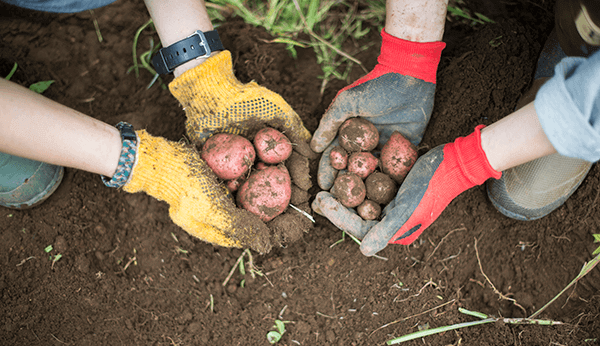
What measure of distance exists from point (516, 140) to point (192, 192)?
154cm

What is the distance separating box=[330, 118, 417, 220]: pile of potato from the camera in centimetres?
202

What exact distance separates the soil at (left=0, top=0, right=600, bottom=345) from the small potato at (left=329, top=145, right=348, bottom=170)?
0.72ft

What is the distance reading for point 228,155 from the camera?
1987 mm

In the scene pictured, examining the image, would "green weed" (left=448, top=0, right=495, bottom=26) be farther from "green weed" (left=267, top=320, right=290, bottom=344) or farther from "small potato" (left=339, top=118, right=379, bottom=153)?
"green weed" (left=267, top=320, right=290, bottom=344)

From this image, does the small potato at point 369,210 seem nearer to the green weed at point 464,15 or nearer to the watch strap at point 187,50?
the watch strap at point 187,50

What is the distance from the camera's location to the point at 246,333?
2076 mm

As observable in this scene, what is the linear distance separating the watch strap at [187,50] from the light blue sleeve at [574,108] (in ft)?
5.27

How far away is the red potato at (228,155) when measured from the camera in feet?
6.53

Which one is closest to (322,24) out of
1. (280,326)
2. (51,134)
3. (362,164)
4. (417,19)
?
(417,19)

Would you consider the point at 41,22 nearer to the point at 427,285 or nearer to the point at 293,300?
the point at 293,300

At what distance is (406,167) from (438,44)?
71cm

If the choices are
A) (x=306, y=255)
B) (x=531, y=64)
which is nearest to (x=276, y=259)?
A: (x=306, y=255)

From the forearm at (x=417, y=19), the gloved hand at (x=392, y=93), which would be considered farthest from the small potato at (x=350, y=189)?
the forearm at (x=417, y=19)

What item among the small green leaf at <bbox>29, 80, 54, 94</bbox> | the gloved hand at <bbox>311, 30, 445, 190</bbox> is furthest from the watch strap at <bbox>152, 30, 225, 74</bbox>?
the small green leaf at <bbox>29, 80, 54, 94</bbox>
